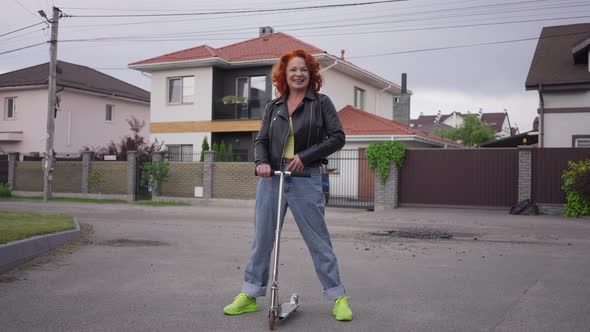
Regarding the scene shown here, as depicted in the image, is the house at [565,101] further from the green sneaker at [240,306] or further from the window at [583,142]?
the green sneaker at [240,306]

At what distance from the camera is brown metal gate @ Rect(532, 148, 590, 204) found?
16.6 m

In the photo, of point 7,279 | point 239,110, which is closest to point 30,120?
point 239,110

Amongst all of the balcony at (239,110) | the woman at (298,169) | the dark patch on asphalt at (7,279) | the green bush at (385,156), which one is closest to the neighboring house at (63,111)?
the balcony at (239,110)

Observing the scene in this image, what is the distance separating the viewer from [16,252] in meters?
7.07

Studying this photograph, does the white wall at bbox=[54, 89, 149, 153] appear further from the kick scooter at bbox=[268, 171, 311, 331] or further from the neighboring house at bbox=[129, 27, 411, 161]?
the kick scooter at bbox=[268, 171, 311, 331]

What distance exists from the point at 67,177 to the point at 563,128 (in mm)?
19205

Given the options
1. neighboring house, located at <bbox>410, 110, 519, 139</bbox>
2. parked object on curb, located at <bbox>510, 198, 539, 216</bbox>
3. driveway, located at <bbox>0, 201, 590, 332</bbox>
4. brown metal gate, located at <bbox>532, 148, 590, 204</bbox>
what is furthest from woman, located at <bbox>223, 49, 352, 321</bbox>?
neighboring house, located at <bbox>410, 110, 519, 139</bbox>

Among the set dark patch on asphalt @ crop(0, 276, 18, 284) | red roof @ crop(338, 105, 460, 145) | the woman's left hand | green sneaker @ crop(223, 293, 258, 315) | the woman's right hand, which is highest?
red roof @ crop(338, 105, 460, 145)

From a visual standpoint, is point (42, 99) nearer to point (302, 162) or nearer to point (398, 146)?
point (398, 146)

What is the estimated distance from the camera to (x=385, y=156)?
18.6 metres

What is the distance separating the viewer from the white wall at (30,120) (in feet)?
105

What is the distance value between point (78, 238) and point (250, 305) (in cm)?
598

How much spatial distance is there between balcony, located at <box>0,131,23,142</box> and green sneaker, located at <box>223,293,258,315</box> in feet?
103

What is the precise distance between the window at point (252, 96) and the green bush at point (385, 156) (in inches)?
351
